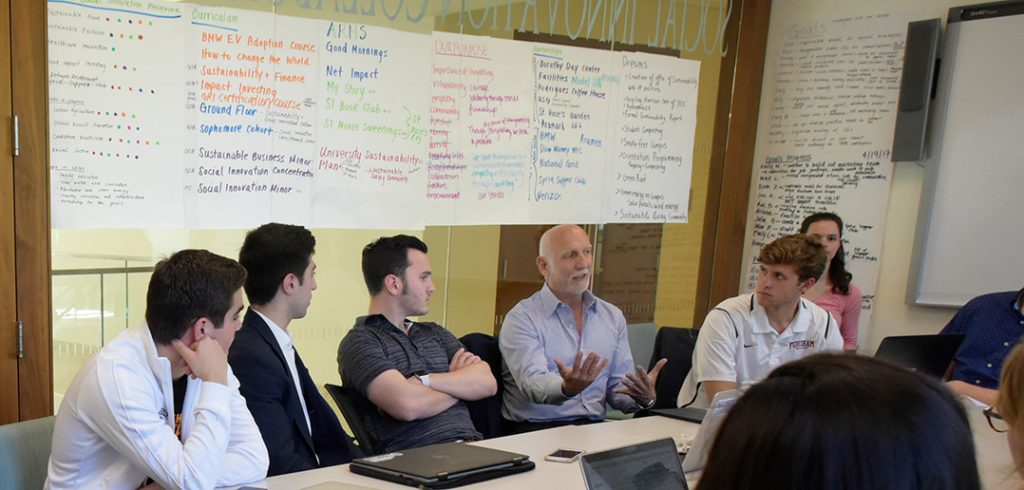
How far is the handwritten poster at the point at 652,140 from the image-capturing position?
4.69m

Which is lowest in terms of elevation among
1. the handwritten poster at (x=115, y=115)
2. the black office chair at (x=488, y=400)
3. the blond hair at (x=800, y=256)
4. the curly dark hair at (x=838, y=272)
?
the black office chair at (x=488, y=400)

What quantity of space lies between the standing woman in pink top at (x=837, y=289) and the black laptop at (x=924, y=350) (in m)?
0.96

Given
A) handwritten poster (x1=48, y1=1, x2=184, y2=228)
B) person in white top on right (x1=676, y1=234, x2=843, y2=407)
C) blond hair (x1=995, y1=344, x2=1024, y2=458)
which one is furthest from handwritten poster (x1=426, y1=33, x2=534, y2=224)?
blond hair (x1=995, y1=344, x2=1024, y2=458)

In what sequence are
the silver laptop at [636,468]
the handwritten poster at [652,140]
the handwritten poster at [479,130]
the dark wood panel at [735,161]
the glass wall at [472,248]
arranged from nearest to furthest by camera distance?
the silver laptop at [636,468], the glass wall at [472,248], the handwritten poster at [479,130], the handwritten poster at [652,140], the dark wood panel at [735,161]

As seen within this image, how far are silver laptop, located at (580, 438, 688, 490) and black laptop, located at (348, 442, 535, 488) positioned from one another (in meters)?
0.51

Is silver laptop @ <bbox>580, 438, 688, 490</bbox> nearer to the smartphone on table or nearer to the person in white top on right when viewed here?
the smartphone on table

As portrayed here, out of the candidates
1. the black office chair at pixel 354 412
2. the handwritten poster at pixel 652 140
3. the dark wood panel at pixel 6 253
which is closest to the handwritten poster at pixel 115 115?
the dark wood panel at pixel 6 253

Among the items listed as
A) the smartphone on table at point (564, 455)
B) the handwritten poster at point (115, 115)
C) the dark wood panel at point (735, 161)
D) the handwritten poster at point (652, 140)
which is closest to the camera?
the smartphone on table at point (564, 455)

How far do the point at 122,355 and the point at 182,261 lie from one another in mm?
284

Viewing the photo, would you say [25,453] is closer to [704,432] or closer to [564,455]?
[564,455]

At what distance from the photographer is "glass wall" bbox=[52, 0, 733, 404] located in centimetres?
319

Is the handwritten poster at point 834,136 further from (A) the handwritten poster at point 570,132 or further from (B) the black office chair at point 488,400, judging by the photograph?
(B) the black office chair at point 488,400

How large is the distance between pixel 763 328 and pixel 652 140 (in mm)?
1729

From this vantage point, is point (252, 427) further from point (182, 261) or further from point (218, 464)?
point (182, 261)
